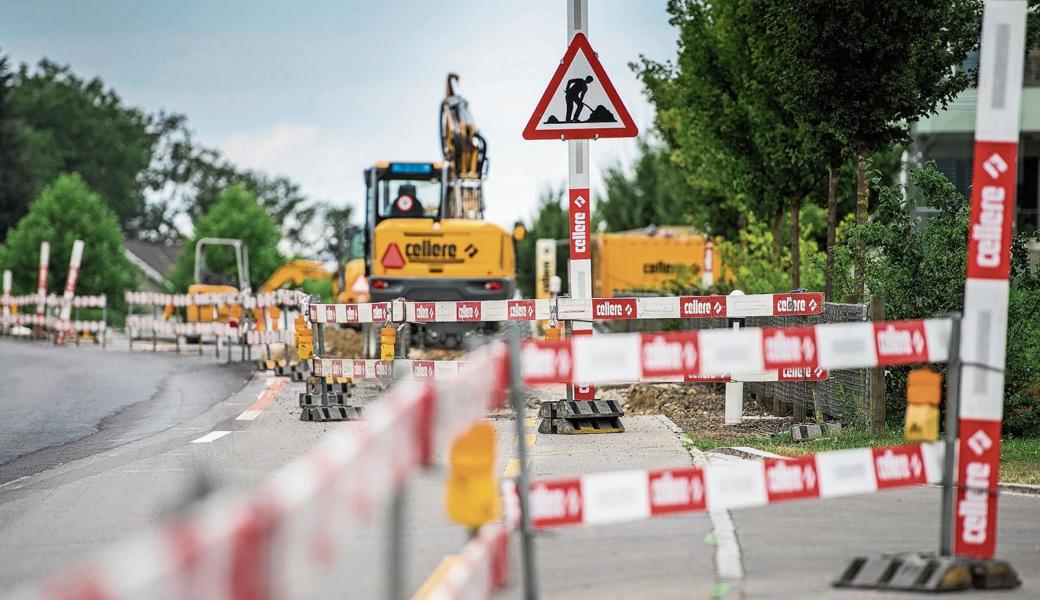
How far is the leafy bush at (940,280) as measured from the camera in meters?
12.5

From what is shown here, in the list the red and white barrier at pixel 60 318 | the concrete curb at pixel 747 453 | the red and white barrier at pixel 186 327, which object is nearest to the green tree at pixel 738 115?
the concrete curb at pixel 747 453

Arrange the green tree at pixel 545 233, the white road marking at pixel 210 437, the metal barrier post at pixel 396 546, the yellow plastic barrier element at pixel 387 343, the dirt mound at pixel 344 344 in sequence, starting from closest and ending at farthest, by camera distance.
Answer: the metal barrier post at pixel 396 546, the white road marking at pixel 210 437, the yellow plastic barrier element at pixel 387 343, the dirt mound at pixel 344 344, the green tree at pixel 545 233

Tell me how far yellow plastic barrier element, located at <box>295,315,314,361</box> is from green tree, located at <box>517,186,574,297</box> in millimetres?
53027

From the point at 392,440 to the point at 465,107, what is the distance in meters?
26.1

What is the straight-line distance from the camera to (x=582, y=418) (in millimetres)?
13180

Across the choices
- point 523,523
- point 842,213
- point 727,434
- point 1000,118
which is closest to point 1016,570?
point 1000,118

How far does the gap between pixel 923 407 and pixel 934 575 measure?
697mm

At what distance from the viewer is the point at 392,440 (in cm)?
407

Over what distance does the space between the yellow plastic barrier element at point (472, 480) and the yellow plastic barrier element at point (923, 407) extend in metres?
2.20

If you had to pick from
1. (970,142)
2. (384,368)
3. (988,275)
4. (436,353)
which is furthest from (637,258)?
(988,275)

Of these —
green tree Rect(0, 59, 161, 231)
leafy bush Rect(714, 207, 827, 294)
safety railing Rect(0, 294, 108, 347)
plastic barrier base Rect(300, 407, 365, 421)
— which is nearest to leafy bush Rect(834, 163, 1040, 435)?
plastic barrier base Rect(300, 407, 365, 421)

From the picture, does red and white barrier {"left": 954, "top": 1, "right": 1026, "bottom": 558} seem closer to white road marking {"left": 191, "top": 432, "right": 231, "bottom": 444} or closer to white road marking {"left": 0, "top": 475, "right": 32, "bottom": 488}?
white road marking {"left": 0, "top": 475, "right": 32, "bottom": 488}

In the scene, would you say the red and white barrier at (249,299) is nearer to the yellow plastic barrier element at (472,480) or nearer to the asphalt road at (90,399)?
the asphalt road at (90,399)

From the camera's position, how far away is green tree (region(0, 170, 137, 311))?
259ft
